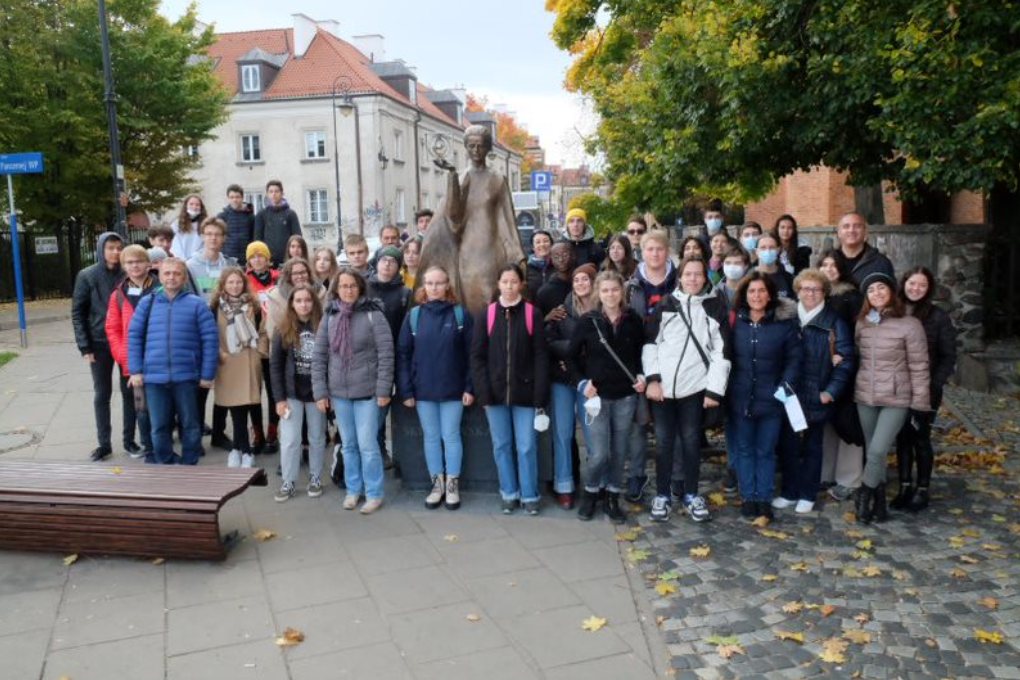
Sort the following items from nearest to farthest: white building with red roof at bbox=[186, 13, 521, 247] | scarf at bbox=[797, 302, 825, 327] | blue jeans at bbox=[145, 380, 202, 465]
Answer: scarf at bbox=[797, 302, 825, 327] < blue jeans at bbox=[145, 380, 202, 465] < white building with red roof at bbox=[186, 13, 521, 247]

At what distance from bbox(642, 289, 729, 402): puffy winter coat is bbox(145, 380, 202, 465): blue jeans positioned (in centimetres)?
356

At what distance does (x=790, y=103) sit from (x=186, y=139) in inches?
790

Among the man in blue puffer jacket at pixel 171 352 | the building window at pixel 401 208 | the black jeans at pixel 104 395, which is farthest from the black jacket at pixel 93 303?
the building window at pixel 401 208

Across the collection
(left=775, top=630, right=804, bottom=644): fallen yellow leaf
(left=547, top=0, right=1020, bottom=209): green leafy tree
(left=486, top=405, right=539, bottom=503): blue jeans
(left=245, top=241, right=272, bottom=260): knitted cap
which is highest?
(left=547, top=0, right=1020, bottom=209): green leafy tree

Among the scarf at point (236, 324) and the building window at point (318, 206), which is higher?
the building window at point (318, 206)

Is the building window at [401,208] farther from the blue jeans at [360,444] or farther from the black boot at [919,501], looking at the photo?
the black boot at [919,501]

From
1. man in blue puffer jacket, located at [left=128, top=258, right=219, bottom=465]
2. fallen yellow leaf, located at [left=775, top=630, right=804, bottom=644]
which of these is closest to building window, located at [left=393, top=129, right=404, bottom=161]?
man in blue puffer jacket, located at [left=128, top=258, right=219, bottom=465]

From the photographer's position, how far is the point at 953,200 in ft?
56.6

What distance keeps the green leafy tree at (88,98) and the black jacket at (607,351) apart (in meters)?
18.6

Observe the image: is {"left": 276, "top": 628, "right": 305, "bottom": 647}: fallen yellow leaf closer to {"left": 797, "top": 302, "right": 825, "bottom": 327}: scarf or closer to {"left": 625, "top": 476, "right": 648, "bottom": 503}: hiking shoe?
{"left": 625, "top": 476, "right": 648, "bottom": 503}: hiking shoe

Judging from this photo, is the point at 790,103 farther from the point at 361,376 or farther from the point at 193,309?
the point at 193,309

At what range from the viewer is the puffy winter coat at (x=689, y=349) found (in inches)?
232

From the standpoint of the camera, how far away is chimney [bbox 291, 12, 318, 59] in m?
43.1

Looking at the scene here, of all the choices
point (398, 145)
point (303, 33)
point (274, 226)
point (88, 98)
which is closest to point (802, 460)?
point (274, 226)
